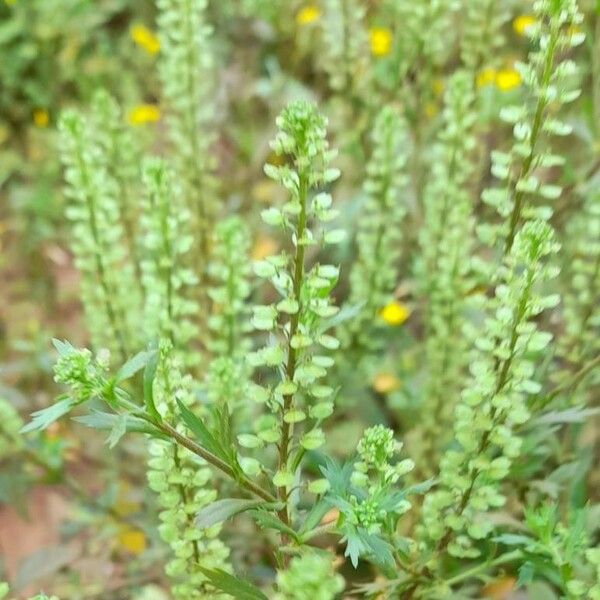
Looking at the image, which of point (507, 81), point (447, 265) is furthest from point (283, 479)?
point (507, 81)

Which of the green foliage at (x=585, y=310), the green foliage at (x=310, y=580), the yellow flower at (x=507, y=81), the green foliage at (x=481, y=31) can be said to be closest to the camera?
the green foliage at (x=310, y=580)

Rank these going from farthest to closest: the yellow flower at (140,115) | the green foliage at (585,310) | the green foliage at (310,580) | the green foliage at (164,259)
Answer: the yellow flower at (140,115), the green foliage at (585,310), the green foliage at (164,259), the green foliage at (310,580)

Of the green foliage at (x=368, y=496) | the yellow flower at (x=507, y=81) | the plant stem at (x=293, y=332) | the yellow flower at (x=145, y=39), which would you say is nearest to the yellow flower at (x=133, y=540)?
the plant stem at (x=293, y=332)

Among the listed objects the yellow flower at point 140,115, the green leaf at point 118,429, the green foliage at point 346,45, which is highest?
the yellow flower at point 140,115

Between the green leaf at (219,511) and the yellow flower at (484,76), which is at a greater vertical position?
the yellow flower at (484,76)

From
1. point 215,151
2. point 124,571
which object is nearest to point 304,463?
point 124,571

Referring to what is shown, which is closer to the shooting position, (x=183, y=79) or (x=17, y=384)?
(x=183, y=79)

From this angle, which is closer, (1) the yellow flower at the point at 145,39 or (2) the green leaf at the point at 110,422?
(2) the green leaf at the point at 110,422

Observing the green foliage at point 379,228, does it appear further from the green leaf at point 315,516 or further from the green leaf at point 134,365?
the green leaf at point 134,365

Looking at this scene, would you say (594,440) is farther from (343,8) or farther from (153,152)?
(153,152)
